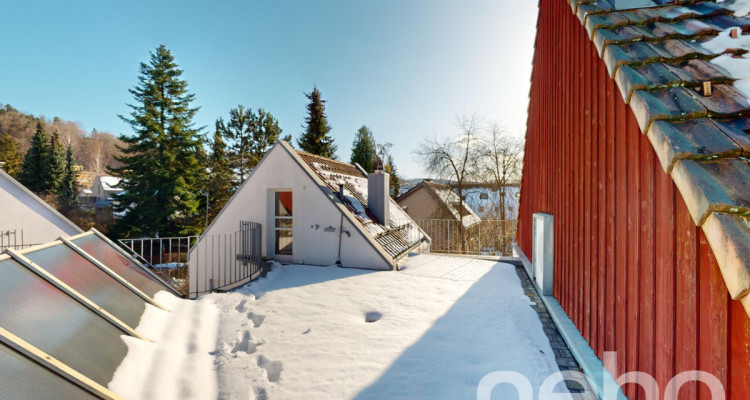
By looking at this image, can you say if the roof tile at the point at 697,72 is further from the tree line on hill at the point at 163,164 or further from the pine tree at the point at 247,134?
the pine tree at the point at 247,134

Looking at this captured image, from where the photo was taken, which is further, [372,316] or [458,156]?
[458,156]

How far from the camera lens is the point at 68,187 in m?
29.0

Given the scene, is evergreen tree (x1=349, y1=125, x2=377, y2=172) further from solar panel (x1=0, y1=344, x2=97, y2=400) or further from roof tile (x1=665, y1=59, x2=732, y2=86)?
roof tile (x1=665, y1=59, x2=732, y2=86)

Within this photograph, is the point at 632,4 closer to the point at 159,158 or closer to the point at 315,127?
the point at 315,127

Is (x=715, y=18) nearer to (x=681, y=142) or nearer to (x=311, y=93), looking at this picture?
(x=681, y=142)

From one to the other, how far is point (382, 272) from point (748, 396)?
5.52m

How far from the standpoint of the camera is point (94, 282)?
131 inches

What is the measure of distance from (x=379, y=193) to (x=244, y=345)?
5.38 metres

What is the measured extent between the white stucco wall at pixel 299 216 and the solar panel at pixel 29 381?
5085 millimetres

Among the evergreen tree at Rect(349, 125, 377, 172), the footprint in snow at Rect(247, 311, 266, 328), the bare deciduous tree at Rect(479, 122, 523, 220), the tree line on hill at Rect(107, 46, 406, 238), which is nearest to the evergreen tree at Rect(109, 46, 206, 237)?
the tree line on hill at Rect(107, 46, 406, 238)

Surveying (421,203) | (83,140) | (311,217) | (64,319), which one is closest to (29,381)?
(64,319)

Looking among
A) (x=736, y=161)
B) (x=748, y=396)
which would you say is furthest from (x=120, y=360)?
(x=736, y=161)

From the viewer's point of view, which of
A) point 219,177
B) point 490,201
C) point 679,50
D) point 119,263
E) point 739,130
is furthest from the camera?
point 219,177

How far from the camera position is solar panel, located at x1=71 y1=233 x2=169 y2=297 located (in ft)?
13.1
